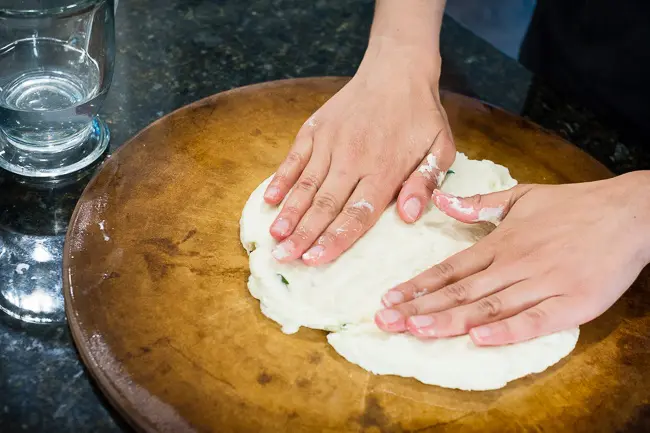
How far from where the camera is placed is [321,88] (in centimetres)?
148

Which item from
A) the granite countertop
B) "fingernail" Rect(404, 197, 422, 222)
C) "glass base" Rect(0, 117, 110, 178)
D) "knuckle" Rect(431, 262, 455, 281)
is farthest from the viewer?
the granite countertop

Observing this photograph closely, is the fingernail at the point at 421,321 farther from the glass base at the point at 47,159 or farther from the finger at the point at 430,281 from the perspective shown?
the glass base at the point at 47,159

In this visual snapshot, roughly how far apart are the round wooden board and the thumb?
242 mm

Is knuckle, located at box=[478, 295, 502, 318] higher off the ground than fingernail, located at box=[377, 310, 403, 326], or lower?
higher

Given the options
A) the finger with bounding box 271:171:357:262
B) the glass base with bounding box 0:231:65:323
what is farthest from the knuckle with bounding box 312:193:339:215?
the glass base with bounding box 0:231:65:323

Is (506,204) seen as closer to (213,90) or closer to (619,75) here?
(619,75)

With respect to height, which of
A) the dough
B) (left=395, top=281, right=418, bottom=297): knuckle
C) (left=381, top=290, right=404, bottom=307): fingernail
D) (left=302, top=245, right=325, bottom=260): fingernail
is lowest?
the dough

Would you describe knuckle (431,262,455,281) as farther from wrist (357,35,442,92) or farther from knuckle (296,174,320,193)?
wrist (357,35,442,92)

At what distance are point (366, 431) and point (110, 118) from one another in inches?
36.7

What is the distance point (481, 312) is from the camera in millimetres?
983

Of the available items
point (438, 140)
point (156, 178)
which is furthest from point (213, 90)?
point (438, 140)

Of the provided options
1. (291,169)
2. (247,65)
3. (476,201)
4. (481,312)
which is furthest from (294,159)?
(247,65)

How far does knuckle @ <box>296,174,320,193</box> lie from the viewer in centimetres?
116

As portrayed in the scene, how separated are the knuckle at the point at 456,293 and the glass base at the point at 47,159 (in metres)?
0.77
